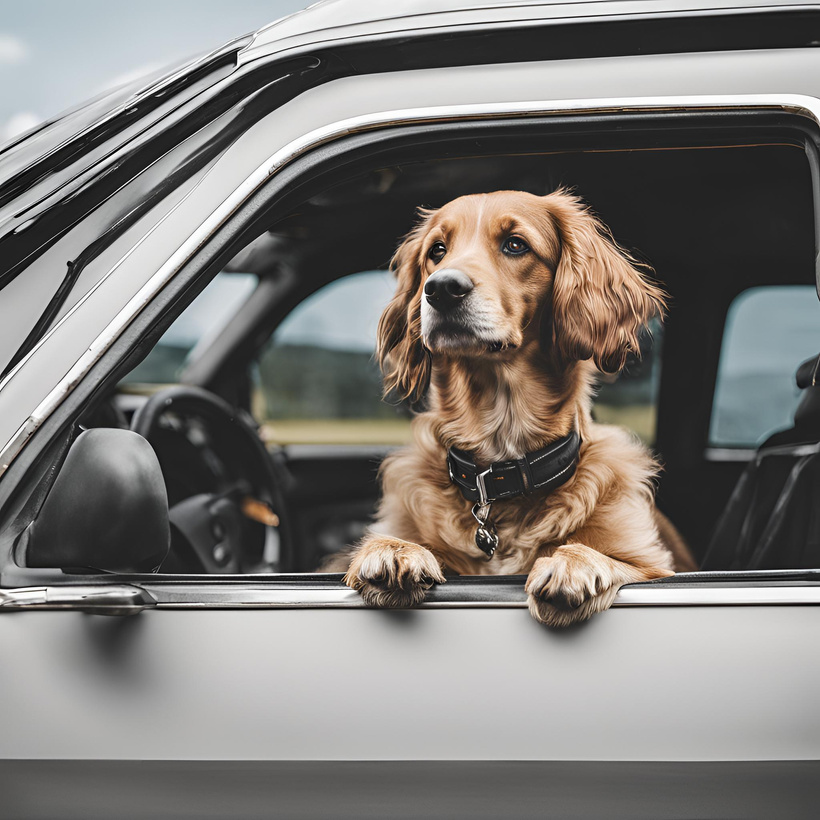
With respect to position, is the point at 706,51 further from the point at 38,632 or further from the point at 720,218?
the point at 38,632

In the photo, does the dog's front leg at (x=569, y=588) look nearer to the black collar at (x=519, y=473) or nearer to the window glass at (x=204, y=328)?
the black collar at (x=519, y=473)

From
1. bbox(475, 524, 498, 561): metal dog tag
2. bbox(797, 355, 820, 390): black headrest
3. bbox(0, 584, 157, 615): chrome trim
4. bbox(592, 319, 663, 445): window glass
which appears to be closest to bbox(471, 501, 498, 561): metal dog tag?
bbox(475, 524, 498, 561): metal dog tag

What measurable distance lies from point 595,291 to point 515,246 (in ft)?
0.64

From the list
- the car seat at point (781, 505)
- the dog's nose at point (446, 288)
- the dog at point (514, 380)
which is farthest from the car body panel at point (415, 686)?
the dog's nose at point (446, 288)

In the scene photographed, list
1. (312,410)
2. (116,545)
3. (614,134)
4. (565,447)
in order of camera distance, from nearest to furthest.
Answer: (116,545) → (614,134) → (565,447) → (312,410)

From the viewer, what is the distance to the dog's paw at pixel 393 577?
1.11 m

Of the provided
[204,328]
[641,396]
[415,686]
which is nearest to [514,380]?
[415,686]

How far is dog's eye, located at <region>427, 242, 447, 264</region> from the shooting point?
1642 mm

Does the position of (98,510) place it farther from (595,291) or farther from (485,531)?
(595,291)

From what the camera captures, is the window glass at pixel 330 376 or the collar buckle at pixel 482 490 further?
the window glass at pixel 330 376

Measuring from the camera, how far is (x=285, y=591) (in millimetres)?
1121

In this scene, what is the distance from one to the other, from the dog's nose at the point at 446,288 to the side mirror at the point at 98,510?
0.67 metres

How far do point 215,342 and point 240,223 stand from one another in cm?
196

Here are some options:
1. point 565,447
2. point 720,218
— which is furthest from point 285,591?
point 720,218
